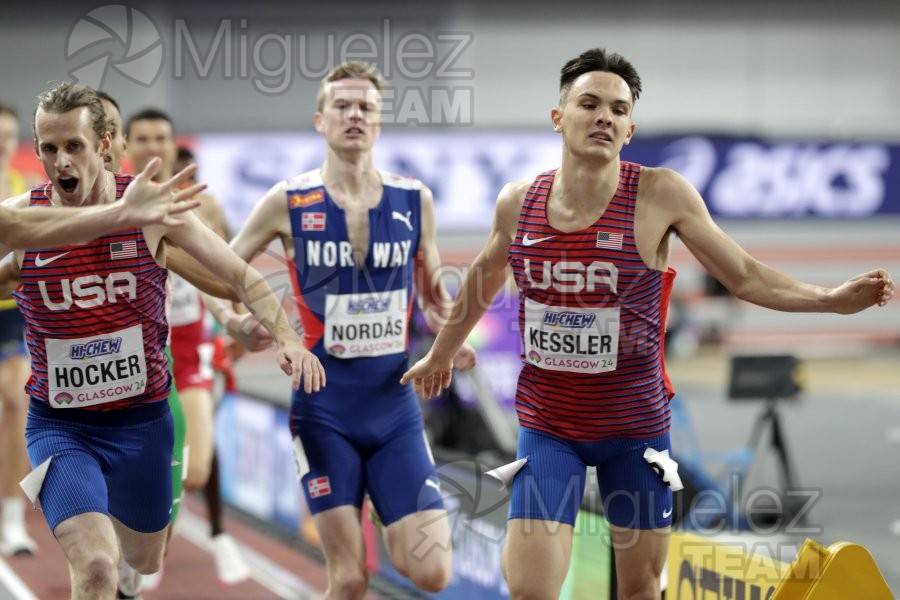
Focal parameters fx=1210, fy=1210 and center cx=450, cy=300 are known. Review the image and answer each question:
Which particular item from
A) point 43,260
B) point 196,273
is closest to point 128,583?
point 196,273

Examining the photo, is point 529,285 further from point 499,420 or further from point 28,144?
point 28,144

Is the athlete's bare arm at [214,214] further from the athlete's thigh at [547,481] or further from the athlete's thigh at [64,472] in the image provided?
the athlete's thigh at [547,481]

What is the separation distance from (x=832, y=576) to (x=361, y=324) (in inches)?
85.6

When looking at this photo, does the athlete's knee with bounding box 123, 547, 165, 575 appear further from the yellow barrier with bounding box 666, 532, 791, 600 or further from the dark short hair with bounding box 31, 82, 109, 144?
the yellow barrier with bounding box 666, 532, 791, 600

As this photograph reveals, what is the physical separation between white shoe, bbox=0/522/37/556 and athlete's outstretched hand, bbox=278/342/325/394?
4404 millimetres

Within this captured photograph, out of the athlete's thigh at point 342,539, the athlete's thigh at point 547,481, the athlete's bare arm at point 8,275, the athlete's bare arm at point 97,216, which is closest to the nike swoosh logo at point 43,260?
the athlete's bare arm at point 8,275

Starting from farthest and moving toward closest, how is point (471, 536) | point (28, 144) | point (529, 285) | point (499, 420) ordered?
point (28, 144) < point (499, 420) < point (471, 536) < point (529, 285)

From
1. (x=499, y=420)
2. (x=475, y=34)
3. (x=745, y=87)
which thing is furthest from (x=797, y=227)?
(x=499, y=420)

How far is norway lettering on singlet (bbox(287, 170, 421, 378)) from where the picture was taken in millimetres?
5203

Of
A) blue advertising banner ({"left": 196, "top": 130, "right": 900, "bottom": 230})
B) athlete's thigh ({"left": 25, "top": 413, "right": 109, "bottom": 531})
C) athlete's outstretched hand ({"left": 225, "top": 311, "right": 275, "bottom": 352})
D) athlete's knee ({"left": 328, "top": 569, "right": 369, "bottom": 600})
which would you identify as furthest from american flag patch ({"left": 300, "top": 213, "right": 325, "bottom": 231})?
blue advertising banner ({"left": 196, "top": 130, "right": 900, "bottom": 230})

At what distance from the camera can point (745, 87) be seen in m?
22.7

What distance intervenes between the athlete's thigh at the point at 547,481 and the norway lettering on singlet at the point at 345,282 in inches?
41.6

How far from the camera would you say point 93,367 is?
14.4 ft

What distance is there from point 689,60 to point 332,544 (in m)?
19.1
